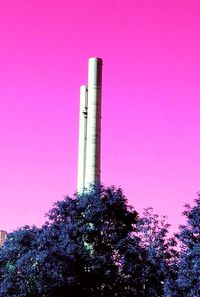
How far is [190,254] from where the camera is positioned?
43125 millimetres

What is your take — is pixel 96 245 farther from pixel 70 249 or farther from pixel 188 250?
pixel 188 250

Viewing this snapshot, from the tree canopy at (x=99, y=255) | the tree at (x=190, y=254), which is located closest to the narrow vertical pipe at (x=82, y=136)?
the tree canopy at (x=99, y=255)

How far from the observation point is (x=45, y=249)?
46281 mm

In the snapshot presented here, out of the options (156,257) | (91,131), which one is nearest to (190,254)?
(156,257)

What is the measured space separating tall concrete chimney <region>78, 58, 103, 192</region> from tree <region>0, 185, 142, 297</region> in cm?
2201

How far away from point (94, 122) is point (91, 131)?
1427 millimetres

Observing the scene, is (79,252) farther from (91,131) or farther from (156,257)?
(91,131)

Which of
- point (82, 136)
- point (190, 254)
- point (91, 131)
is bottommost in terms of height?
point (190, 254)

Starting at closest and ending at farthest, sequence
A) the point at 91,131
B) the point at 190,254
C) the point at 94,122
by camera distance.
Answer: the point at 190,254
the point at 91,131
the point at 94,122

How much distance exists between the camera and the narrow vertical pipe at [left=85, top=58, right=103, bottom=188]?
73.1 metres

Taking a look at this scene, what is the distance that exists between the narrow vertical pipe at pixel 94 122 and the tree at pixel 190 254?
2686cm

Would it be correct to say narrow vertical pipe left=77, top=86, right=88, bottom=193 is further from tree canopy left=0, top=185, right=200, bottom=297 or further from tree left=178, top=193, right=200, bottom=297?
tree left=178, top=193, right=200, bottom=297

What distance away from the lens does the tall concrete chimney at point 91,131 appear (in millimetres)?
73500

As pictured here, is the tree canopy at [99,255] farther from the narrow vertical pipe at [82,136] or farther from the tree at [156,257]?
the narrow vertical pipe at [82,136]
